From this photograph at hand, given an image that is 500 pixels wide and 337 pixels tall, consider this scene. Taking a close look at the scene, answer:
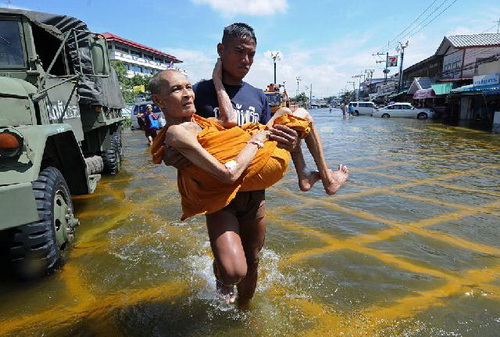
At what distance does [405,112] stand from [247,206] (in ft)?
99.9

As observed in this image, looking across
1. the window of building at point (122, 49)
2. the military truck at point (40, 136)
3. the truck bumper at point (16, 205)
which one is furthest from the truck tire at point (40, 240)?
the window of building at point (122, 49)

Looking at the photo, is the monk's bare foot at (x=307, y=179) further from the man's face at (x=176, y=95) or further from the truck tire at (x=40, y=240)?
the truck tire at (x=40, y=240)

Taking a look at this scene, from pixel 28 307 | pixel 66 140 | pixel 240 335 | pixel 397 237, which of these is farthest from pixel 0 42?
pixel 397 237

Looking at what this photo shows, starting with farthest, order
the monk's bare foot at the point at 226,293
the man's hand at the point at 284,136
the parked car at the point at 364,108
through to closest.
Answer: the parked car at the point at 364,108, the monk's bare foot at the point at 226,293, the man's hand at the point at 284,136

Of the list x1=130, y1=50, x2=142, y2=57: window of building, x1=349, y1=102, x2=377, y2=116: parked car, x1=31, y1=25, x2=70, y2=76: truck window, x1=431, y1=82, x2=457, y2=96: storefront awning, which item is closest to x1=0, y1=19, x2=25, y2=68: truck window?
x1=31, y1=25, x2=70, y2=76: truck window

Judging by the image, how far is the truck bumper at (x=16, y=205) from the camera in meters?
2.29

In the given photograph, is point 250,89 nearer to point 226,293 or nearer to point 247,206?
point 247,206

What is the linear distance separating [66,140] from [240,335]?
118 inches

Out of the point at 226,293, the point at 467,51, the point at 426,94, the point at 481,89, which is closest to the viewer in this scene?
the point at 226,293

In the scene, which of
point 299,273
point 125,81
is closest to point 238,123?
point 299,273

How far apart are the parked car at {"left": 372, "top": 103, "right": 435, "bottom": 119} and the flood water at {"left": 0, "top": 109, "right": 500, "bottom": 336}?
81.8ft

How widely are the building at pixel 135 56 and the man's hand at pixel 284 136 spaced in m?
49.0

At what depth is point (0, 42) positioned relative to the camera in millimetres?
3941

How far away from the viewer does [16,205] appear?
2340 millimetres
